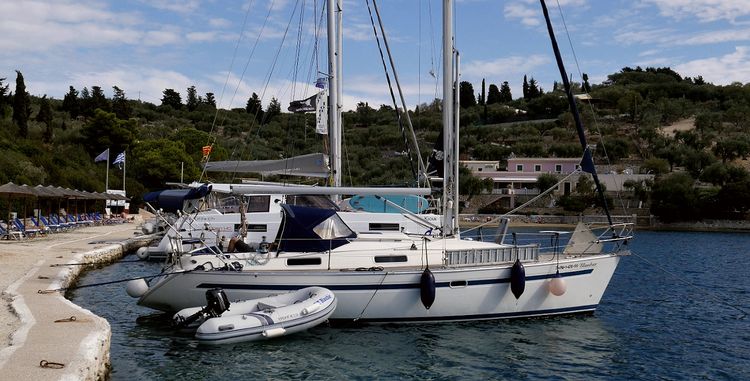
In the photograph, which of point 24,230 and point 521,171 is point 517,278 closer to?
point 24,230

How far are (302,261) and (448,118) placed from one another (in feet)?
17.1

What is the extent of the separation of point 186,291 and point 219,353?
239 cm

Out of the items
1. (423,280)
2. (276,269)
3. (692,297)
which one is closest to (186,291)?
(276,269)

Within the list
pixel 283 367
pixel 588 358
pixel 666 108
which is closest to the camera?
pixel 283 367

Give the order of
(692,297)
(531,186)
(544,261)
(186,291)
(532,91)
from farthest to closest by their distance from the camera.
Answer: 1. (532,91)
2. (531,186)
3. (692,297)
4. (544,261)
5. (186,291)

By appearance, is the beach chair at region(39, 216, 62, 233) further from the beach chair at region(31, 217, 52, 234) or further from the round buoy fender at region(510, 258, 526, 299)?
the round buoy fender at region(510, 258, 526, 299)

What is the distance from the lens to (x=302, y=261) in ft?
52.0

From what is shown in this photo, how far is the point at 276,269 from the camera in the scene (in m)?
15.7

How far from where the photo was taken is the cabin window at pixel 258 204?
25188 millimetres

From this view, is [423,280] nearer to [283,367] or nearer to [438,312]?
[438,312]

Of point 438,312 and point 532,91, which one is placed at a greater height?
point 532,91

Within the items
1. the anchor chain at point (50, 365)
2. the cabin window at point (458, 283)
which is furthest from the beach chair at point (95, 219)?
the anchor chain at point (50, 365)

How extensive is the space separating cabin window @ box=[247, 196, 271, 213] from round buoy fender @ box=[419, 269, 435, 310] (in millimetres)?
10952

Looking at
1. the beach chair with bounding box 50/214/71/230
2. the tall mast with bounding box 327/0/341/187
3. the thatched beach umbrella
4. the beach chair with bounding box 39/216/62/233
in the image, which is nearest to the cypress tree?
the beach chair with bounding box 50/214/71/230
